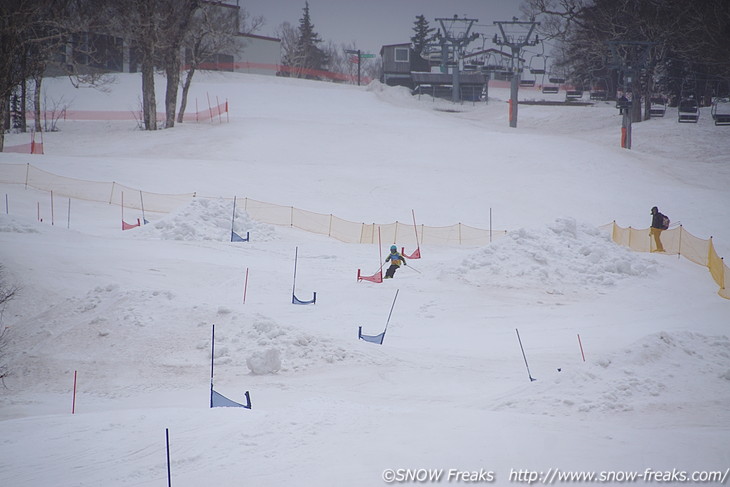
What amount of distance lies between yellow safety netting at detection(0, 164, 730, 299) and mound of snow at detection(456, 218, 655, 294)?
3.90m

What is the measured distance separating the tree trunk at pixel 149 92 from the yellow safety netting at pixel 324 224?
42.1ft

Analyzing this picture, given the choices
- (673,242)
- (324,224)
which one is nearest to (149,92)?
(324,224)

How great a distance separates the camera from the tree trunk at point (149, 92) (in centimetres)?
4138

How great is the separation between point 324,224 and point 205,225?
619 centimetres

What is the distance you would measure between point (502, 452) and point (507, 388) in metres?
3.47

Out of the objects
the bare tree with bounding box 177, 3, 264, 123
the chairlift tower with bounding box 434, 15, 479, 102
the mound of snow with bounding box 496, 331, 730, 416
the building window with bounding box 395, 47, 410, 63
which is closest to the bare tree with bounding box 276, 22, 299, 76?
the building window with bounding box 395, 47, 410, 63

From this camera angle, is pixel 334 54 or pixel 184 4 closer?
pixel 184 4

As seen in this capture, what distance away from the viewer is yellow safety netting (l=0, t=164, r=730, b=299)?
24594 millimetres

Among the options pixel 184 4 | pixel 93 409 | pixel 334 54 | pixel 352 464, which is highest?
pixel 334 54

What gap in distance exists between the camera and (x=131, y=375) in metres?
12.5

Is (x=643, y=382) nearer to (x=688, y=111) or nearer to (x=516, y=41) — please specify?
(x=688, y=111)

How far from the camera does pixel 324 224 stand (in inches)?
1103

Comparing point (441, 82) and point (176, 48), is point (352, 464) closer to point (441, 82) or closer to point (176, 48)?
point (176, 48)

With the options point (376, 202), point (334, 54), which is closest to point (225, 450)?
point (376, 202)
